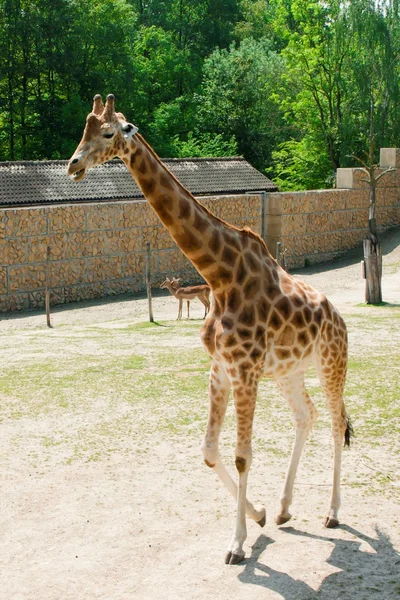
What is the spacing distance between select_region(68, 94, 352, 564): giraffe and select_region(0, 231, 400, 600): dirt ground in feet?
0.92

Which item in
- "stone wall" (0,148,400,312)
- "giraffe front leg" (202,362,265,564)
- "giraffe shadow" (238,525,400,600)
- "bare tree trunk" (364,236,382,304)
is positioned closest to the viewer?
"giraffe shadow" (238,525,400,600)

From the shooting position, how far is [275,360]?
→ 21.4ft

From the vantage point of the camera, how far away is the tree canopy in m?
33.6

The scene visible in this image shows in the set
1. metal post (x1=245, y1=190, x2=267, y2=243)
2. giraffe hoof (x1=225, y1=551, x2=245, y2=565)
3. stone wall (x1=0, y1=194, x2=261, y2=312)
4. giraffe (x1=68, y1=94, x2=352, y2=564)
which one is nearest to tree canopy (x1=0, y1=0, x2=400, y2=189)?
metal post (x1=245, y1=190, x2=267, y2=243)

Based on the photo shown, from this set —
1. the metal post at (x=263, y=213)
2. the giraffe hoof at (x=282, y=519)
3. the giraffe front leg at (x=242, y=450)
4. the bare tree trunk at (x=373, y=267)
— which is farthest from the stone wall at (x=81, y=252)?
the giraffe front leg at (x=242, y=450)

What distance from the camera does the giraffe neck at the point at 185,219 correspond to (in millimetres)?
6148

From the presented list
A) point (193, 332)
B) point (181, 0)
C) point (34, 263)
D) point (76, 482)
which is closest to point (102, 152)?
point (76, 482)

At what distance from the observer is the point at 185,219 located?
6.25m

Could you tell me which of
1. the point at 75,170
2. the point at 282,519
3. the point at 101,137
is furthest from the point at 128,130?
the point at 282,519

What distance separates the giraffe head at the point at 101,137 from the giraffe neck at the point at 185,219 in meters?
0.08

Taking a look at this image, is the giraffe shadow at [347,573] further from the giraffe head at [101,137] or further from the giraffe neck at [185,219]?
the giraffe head at [101,137]

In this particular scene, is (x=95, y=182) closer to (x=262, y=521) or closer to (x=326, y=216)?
(x=326, y=216)

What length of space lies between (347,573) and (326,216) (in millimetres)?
21476

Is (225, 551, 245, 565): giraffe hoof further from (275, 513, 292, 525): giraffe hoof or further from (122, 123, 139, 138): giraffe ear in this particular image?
(122, 123, 139, 138): giraffe ear
